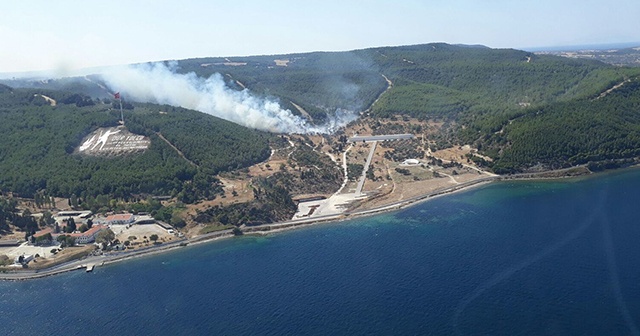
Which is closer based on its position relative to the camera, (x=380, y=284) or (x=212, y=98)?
(x=380, y=284)

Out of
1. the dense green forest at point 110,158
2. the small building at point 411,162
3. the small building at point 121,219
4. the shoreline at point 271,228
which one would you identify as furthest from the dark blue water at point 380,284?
the small building at point 411,162

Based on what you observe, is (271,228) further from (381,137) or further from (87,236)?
(381,137)

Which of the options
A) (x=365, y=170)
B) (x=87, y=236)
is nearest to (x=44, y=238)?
(x=87, y=236)

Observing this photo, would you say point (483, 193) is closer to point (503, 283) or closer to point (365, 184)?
point (365, 184)

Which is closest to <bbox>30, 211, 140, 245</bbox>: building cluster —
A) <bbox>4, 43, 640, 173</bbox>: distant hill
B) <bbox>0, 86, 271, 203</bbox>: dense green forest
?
<bbox>0, 86, 271, 203</bbox>: dense green forest

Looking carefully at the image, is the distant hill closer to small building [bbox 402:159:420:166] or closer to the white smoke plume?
the white smoke plume

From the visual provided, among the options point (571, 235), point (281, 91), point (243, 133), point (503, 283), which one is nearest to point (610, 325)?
point (503, 283)

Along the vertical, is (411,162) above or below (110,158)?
below
